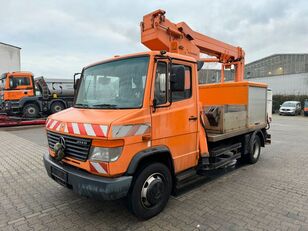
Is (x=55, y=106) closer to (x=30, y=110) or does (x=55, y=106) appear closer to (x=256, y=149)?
(x=30, y=110)

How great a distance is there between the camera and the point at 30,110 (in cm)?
1520

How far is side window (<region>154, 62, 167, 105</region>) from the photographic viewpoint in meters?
3.26

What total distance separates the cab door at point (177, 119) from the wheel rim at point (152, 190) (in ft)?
1.47

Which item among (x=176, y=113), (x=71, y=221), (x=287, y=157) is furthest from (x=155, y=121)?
(x=287, y=157)

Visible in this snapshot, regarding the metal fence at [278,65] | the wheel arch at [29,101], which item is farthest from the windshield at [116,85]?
the metal fence at [278,65]

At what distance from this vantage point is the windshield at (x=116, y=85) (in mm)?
3232

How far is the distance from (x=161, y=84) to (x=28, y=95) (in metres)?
14.7

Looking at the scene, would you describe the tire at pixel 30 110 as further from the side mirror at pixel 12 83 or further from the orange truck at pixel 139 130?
the orange truck at pixel 139 130

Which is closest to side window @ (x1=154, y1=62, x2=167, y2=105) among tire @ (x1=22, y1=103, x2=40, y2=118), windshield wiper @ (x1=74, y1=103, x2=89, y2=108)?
windshield wiper @ (x1=74, y1=103, x2=89, y2=108)

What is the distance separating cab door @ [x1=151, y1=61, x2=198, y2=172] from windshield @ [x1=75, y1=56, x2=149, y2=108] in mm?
239

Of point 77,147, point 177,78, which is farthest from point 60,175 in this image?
point 177,78

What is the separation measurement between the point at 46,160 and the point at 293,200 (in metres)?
4.31

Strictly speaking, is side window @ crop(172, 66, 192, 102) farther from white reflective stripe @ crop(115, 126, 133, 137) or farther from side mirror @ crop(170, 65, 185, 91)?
white reflective stripe @ crop(115, 126, 133, 137)

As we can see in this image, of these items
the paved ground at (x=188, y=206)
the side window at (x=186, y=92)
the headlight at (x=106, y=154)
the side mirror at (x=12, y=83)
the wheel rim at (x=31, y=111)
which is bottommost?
the paved ground at (x=188, y=206)
